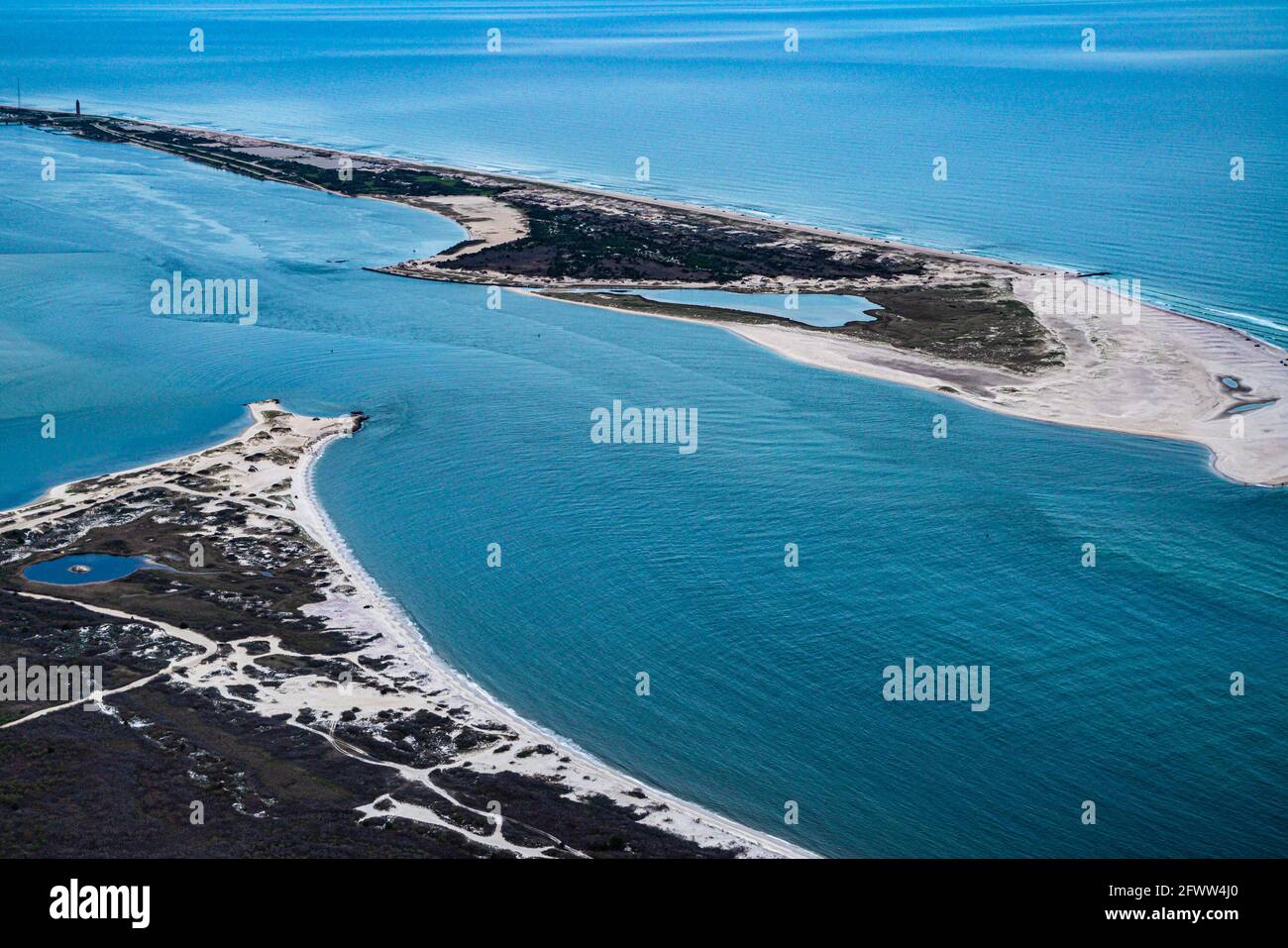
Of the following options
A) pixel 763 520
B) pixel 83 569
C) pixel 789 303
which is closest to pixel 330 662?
pixel 83 569

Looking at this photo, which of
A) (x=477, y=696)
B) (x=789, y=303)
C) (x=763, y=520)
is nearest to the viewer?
(x=477, y=696)

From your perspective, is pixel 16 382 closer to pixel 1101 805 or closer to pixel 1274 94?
pixel 1101 805

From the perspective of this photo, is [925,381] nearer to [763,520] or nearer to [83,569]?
[763,520]

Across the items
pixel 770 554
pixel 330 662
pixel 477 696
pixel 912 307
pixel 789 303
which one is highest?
pixel 789 303

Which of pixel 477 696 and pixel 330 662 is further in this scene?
pixel 330 662

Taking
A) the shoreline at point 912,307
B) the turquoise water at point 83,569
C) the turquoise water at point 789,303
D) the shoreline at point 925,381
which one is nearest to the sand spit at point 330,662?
the turquoise water at point 83,569

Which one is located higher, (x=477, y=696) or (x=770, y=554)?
(x=770, y=554)

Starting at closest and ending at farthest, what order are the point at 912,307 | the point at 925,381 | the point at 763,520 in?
the point at 763,520, the point at 925,381, the point at 912,307
